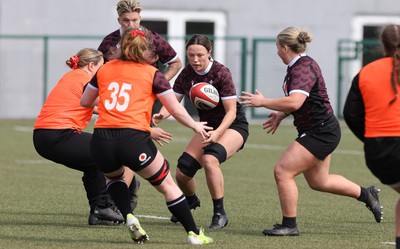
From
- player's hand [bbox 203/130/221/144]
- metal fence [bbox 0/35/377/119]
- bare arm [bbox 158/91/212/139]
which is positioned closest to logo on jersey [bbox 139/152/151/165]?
bare arm [bbox 158/91/212/139]

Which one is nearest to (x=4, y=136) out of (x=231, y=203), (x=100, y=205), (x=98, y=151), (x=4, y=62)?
(x=4, y=62)

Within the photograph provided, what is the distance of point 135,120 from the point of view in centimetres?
765

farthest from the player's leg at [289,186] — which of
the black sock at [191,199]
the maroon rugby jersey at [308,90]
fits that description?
the black sock at [191,199]

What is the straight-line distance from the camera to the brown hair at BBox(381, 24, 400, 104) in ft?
22.3

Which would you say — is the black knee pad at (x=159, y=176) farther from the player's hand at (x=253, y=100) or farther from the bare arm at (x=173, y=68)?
the bare arm at (x=173, y=68)

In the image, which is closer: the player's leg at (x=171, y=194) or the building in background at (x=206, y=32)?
the player's leg at (x=171, y=194)

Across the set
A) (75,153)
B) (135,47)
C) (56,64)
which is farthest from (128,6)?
(56,64)

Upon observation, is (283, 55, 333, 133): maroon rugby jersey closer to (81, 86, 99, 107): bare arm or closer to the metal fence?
(81, 86, 99, 107): bare arm

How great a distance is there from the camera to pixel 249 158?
1628cm

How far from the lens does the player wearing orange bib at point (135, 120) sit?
25.0 feet

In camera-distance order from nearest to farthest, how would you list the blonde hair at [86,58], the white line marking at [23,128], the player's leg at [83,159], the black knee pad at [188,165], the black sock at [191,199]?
the player's leg at [83,159] < the black knee pad at [188,165] < the blonde hair at [86,58] < the black sock at [191,199] < the white line marking at [23,128]

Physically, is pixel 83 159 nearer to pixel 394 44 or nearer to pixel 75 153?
pixel 75 153

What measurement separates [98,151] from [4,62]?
17094 millimetres

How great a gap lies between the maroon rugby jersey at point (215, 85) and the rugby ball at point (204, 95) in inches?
2.9
